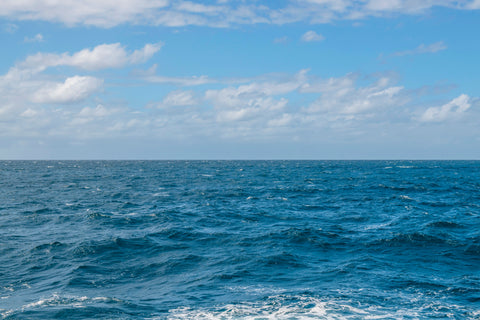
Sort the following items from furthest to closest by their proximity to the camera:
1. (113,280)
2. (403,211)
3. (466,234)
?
1. (403,211)
2. (466,234)
3. (113,280)

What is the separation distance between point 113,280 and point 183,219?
1902cm

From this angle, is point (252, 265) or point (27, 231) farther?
point (27, 231)

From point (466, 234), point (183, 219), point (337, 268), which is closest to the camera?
point (337, 268)

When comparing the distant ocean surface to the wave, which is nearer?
the wave

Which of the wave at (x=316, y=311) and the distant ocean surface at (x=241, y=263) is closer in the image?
the wave at (x=316, y=311)

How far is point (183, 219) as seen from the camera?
41.1 metres

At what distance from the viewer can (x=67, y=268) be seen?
79.8 ft

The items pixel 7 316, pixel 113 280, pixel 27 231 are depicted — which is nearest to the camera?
pixel 7 316

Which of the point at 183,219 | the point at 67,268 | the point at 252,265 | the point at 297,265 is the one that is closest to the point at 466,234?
the point at 297,265

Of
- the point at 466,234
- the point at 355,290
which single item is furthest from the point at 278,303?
the point at 466,234

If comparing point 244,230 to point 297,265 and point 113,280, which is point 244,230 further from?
point 113,280

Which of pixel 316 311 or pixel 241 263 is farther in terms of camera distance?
pixel 241 263

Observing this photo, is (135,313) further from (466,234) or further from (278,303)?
(466,234)

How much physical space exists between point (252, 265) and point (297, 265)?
2898mm
